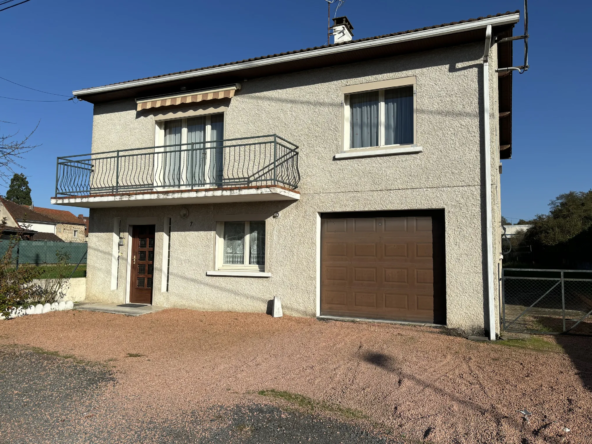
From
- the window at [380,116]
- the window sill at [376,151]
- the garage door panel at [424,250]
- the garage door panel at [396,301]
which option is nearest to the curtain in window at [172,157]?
the window sill at [376,151]

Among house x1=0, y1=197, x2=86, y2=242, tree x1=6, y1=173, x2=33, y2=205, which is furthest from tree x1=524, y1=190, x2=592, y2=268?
tree x1=6, y1=173, x2=33, y2=205

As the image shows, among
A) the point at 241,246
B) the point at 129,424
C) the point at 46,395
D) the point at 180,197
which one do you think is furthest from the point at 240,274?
the point at 129,424

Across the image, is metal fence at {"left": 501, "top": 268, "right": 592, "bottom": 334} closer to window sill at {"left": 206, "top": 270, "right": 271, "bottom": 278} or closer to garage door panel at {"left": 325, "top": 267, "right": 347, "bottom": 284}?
garage door panel at {"left": 325, "top": 267, "right": 347, "bottom": 284}

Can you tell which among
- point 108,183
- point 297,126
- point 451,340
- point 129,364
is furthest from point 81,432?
point 108,183

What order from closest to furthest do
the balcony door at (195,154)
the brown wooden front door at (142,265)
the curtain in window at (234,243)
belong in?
1. the curtain in window at (234,243)
2. the balcony door at (195,154)
3. the brown wooden front door at (142,265)

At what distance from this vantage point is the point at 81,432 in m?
4.06

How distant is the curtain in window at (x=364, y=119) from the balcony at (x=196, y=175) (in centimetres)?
145

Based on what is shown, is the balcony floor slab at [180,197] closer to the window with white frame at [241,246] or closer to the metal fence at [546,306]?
the window with white frame at [241,246]

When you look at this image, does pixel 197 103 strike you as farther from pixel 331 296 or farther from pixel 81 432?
pixel 81 432

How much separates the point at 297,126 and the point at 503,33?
4.62 metres

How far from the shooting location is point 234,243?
11008 mm

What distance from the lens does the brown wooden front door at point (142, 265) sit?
11977mm

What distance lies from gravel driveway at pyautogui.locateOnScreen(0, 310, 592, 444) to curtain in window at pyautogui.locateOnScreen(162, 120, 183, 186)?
4.50 m

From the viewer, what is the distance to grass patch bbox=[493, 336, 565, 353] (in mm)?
7145
